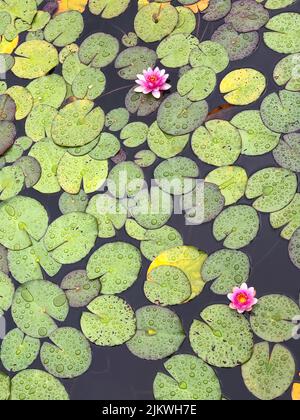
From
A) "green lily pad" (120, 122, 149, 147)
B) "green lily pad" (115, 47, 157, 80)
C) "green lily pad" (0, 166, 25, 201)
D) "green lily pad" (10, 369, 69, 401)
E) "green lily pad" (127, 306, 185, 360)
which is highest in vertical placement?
"green lily pad" (115, 47, 157, 80)

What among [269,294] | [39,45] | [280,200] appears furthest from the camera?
[39,45]

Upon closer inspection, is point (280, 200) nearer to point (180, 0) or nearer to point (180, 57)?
point (180, 57)

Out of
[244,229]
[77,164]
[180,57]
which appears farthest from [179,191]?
[180,57]

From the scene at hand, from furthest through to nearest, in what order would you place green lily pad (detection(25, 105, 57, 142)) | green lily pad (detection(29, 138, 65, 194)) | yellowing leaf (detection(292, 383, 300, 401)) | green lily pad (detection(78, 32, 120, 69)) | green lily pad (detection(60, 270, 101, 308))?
green lily pad (detection(78, 32, 120, 69)) → green lily pad (detection(25, 105, 57, 142)) → green lily pad (detection(29, 138, 65, 194)) → green lily pad (detection(60, 270, 101, 308)) → yellowing leaf (detection(292, 383, 300, 401))

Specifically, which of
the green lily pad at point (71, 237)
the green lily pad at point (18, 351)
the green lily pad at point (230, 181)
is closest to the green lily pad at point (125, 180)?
the green lily pad at point (71, 237)

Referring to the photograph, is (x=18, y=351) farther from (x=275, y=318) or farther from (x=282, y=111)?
(x=282, y=111)

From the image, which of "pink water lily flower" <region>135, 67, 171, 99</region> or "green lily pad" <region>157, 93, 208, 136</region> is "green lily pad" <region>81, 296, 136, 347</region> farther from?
"pink water lily flower" <region>135, 67, 171, 99</region>

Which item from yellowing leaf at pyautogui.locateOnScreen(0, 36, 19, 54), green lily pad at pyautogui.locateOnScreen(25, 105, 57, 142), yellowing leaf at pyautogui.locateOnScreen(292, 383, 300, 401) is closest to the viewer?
yellowing leaf at pyautogui.locateOnScreen(292, 383, 300, 401)

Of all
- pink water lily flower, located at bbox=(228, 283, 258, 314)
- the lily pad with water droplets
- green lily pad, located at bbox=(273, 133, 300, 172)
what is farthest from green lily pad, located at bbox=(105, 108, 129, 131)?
the lily pad with water droplets
